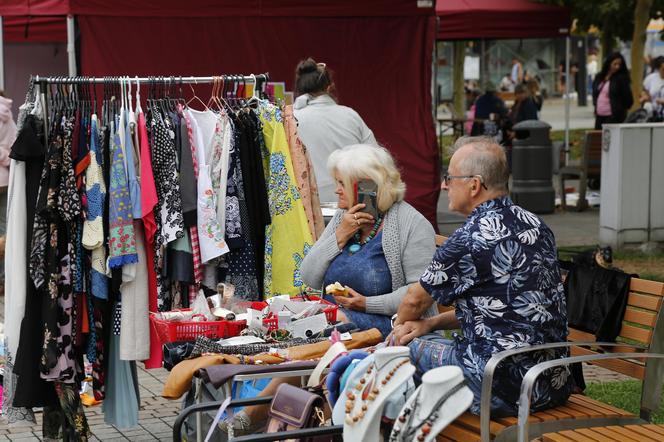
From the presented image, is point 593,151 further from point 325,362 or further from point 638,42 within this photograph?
point 325,362

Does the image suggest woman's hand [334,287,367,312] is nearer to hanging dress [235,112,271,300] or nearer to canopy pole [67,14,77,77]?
hanging dress [235,112,271,300]

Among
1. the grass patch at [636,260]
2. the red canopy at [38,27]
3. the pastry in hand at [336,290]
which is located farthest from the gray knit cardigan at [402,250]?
the red canopy at [38,27]

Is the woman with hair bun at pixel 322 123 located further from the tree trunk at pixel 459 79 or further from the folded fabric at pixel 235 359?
the tree trunk at pixel 459 79

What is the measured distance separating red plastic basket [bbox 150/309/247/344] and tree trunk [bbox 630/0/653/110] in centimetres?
1419

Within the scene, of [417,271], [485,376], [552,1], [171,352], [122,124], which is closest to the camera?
[485,376]

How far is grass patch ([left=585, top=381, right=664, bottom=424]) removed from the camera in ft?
20.9

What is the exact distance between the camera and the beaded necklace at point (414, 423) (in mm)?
3297

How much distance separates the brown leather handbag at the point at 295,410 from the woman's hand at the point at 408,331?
77 centimetres

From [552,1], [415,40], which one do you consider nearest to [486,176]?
[415,40]

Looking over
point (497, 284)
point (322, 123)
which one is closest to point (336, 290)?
point (497, 284)

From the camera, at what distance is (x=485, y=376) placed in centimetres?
404

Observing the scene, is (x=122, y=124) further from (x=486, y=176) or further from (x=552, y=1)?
(x=552, y=1)

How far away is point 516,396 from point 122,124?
94.5 inches

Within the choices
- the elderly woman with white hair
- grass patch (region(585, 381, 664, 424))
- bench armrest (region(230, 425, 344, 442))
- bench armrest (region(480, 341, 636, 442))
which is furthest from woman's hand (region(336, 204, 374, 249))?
grass patch (region(585, 381, 664, 424))
